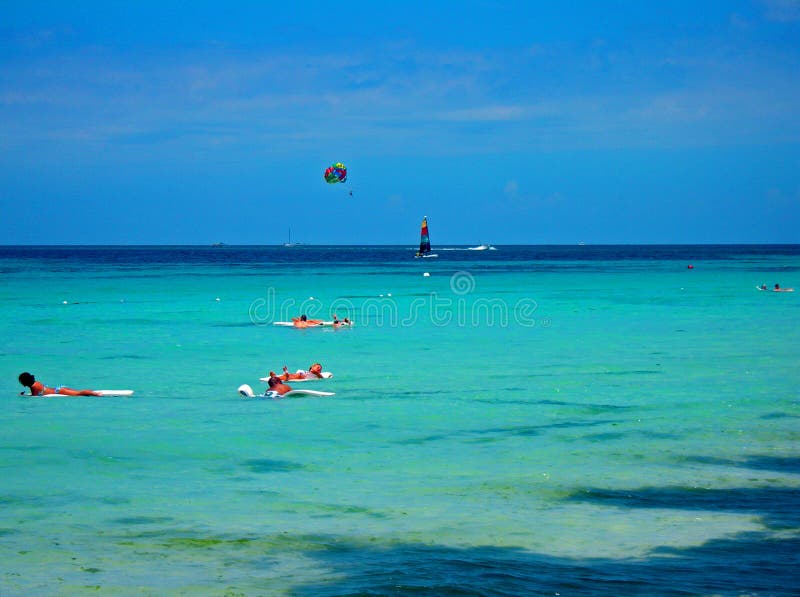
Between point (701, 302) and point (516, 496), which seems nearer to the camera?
point (516, 496)

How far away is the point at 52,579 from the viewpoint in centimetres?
1038

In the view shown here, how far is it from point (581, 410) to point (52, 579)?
12.1 metres

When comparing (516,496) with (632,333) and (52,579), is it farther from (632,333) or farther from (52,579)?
(632,333)

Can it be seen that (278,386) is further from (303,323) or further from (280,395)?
(303,323)

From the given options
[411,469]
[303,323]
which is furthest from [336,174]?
[411,469]

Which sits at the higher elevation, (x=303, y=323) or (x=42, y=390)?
(x=303, y=323)

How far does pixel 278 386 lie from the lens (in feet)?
73.6

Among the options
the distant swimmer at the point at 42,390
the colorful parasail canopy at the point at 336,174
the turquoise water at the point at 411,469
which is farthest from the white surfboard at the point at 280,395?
the colorful parasail canopy at the point at 336,174

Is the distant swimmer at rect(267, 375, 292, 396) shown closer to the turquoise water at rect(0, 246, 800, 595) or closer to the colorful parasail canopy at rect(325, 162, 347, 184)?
the turquoise water at rect(0, 246, 800, 595)

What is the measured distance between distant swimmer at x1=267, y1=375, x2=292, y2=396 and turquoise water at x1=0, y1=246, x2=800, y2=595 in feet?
1.53

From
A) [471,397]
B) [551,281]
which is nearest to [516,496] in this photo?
[471,397]

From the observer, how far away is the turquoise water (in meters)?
10.6

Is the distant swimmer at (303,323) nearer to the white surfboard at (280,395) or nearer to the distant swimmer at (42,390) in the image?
the white surfboard at (280,395)

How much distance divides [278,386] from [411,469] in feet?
25.5
